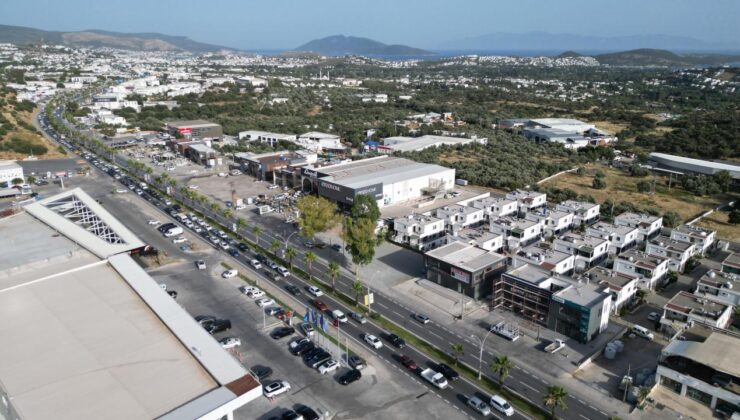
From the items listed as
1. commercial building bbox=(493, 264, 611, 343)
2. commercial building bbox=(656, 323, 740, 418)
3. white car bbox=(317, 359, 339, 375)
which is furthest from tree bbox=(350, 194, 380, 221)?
commercial building bbox=(656, 323, 740, 418)

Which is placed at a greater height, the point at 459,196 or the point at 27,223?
the point at 27,223

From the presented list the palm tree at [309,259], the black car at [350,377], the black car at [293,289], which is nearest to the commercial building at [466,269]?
the palm tree at [309,259]

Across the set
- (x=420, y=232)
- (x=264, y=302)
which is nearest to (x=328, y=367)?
(x=264, y=302)

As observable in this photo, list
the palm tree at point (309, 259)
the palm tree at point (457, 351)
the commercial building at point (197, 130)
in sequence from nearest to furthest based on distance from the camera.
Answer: the palm tree at point (457, 351), the palm tree at point (309, 259), the commercial building at point (197, 130)

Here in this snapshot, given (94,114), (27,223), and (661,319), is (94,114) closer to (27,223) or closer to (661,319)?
(27,223)

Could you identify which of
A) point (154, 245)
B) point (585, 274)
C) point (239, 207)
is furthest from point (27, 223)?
point (585, 274)

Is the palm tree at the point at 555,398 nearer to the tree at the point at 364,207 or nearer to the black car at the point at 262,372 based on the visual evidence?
the black car at the point at 262,372
